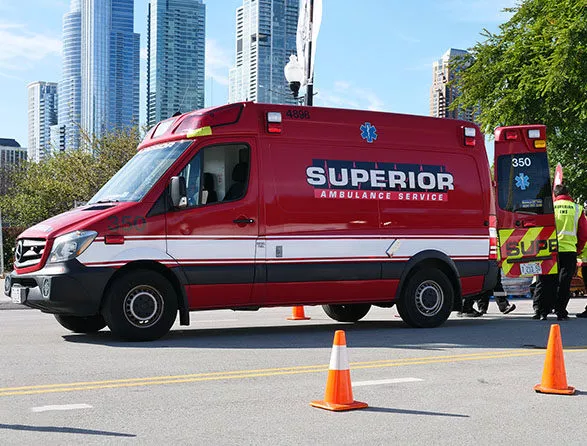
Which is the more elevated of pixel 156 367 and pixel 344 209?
pixel 344 209

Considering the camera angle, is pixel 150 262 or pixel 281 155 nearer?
pixel 150 262

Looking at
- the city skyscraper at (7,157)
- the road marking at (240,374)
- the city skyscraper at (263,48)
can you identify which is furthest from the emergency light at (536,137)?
the city skyscraper at (7,157)

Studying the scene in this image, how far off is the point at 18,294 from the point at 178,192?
216 centimetres

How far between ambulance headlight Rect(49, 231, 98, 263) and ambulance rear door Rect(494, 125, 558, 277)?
6.40m

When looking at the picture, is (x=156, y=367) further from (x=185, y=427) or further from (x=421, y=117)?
(x=421, y=117)

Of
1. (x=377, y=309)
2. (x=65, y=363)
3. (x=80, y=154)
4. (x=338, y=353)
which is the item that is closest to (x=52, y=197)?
(x=80, y=154)

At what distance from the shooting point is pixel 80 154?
140 feet

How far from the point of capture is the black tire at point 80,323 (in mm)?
11688

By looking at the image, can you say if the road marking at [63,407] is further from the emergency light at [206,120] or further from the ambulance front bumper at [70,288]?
the emergency light at [206,120]

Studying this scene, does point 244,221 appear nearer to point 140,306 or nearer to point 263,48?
point 140,306

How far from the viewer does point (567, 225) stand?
14.5 m

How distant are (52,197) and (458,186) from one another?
3078cm

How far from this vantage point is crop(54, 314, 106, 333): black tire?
1169 cm

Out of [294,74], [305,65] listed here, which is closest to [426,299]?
[294,74]
